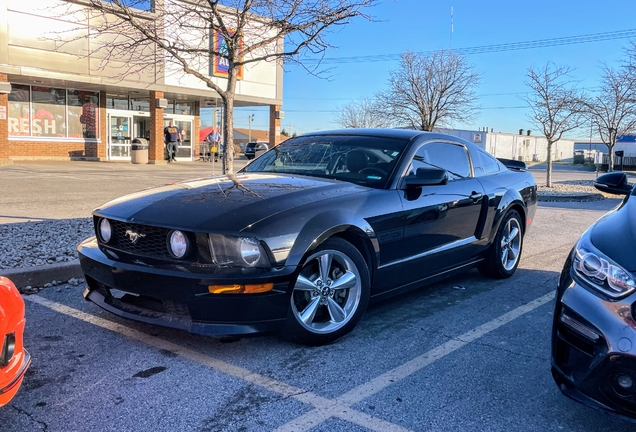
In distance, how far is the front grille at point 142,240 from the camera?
11.3ft

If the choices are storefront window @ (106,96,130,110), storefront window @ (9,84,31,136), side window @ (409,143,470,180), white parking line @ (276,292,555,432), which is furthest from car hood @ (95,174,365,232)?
storefront window @ (106,96,130,110)

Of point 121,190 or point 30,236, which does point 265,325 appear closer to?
point 30,236

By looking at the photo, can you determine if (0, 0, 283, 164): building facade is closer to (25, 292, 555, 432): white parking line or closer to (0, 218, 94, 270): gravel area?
(0, 218, 94, 270): gravel area

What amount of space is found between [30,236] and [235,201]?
13.1 ft

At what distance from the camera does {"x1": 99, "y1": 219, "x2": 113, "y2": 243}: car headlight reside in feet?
12.5

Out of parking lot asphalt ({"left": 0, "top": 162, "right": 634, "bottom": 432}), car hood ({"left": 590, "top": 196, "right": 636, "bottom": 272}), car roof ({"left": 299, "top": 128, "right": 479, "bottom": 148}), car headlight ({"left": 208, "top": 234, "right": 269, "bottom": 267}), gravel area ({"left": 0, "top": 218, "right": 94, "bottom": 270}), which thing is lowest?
parking lot asphalt ({"left": 0, "top": 162, "right": 634, "bottom": 432})

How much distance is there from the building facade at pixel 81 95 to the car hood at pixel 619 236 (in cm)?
1426

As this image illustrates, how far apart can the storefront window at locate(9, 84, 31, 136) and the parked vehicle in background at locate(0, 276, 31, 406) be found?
2026 cm

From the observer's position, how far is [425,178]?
425cm

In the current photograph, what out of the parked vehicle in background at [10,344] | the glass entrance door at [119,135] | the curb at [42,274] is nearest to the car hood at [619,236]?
the parked vehicle in background at [10,344]

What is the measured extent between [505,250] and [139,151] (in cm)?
1904

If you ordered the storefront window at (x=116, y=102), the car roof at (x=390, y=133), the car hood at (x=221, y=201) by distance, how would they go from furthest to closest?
the storefront window at (x=116, y=102) < the car roof at (x=390, y=133) < the car hood at (x=221, y=201)

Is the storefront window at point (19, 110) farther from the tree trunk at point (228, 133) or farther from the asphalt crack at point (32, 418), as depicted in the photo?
the asphalt crack at point (32, 418)

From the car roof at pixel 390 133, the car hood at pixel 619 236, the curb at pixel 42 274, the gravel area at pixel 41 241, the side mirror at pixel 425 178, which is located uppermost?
the car roof at pixel 390 133
